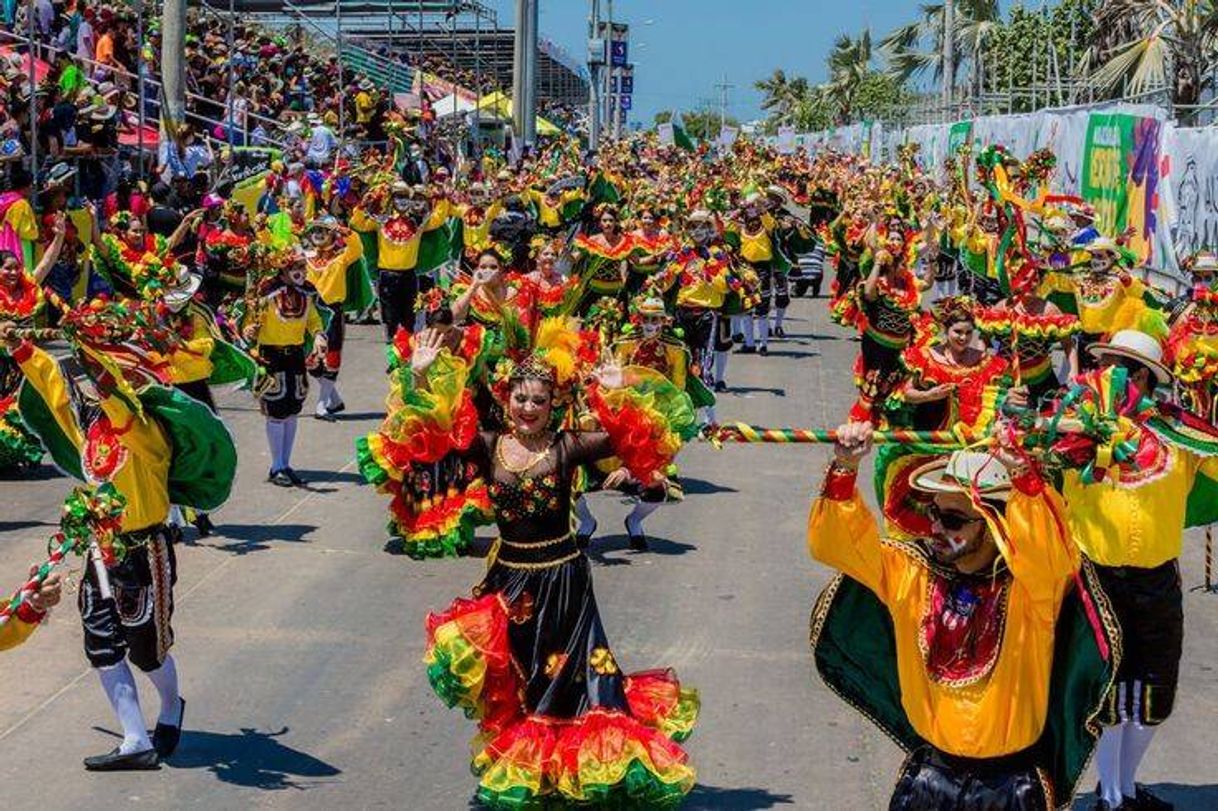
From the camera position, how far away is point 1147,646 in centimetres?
735

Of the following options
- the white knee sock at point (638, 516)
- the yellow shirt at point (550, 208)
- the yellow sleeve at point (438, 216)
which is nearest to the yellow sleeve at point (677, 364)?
the white knee sock at point (638, 516)

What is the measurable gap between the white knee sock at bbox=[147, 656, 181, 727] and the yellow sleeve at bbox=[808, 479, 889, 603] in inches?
148

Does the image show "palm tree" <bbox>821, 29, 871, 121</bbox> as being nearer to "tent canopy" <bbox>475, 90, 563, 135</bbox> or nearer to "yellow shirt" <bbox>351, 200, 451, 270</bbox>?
"tent canopy" <bbox>475, 90, 563, 135</bbox>

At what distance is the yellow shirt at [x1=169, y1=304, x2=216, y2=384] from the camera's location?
38.8ft

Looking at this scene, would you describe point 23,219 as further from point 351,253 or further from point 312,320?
point 312,320

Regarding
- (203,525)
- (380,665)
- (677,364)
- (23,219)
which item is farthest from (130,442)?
(23,219)

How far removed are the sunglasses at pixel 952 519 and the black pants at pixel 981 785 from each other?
715 mm

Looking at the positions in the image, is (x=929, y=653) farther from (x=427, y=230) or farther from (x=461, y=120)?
(x=461, y=120)

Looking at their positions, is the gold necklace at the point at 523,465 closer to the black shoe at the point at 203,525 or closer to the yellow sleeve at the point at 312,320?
the black shoe at the point at 203,525

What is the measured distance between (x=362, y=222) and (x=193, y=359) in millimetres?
9233

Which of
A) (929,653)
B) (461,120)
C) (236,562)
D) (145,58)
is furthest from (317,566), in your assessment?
(461,120)

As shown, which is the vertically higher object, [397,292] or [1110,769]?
[397,292]

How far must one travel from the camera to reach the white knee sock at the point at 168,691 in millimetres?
8305

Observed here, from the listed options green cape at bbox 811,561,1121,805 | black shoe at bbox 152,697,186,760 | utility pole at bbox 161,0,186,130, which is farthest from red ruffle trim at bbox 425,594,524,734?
utility pole at bbox 161,0,186,130
